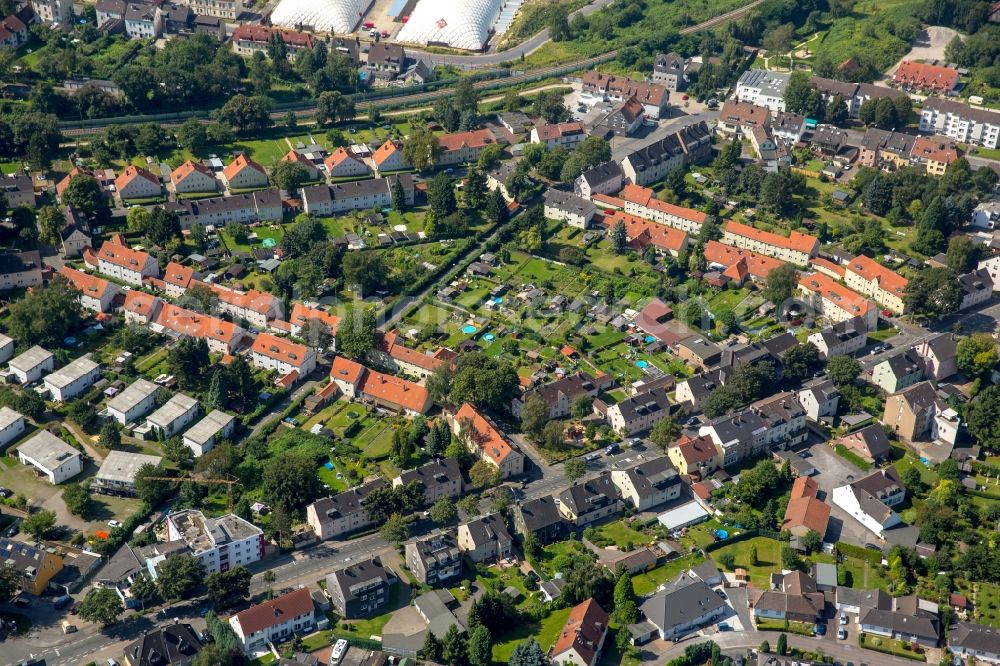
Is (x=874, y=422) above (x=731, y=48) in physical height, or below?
below

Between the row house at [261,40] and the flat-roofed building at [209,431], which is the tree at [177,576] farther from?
the row house at [261,40]

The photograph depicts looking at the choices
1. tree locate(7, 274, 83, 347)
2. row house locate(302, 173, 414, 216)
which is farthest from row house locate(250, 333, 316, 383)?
row house locate(302, 173, 414, 216)

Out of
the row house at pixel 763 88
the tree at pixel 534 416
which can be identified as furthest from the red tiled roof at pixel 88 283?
the row house at pixel 763 88

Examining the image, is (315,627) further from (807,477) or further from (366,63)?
(366,63)

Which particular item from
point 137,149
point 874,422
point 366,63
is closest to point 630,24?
Answer: point 366,63

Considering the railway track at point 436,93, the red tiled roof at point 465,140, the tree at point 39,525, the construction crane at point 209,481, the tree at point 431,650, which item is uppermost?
the railway track at point 436,93

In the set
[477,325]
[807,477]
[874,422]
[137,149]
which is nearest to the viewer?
[807,477]

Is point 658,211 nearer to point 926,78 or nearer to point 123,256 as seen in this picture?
point 926,78
